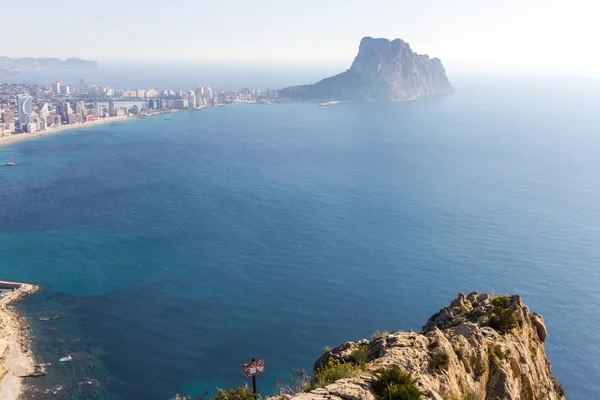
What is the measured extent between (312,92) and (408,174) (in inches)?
4840

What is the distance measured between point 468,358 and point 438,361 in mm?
1268

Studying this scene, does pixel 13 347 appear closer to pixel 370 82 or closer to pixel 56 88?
pixel 370 82

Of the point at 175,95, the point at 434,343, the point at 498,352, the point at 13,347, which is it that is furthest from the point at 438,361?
the point at 175,95

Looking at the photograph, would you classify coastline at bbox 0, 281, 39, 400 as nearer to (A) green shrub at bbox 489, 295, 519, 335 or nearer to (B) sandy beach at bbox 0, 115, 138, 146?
(A) green shrub at bbox 489, 295, 519, 335

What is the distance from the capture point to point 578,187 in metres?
72.2

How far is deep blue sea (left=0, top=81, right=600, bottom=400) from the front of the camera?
33.8 m

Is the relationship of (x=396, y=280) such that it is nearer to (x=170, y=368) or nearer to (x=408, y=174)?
(x=170, y=368)

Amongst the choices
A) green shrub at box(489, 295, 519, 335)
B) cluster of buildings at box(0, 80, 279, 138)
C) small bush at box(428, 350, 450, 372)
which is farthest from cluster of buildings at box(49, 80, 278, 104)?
small bush at box(428, 350, 450, 372)

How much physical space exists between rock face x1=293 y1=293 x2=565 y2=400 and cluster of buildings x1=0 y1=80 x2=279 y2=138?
12281 centimetres

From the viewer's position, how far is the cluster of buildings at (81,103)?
4796 inches

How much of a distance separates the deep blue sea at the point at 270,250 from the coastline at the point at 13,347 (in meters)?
0.91

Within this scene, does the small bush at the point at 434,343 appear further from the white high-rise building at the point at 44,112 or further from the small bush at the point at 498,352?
the white high-rise building at the point at 44,112

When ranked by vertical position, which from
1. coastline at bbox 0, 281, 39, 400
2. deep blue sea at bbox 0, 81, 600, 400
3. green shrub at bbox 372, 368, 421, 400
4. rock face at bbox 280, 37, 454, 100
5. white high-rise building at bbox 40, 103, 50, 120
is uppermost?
rock face at bbox 280, 37, 454, 100

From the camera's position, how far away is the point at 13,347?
109 feet
